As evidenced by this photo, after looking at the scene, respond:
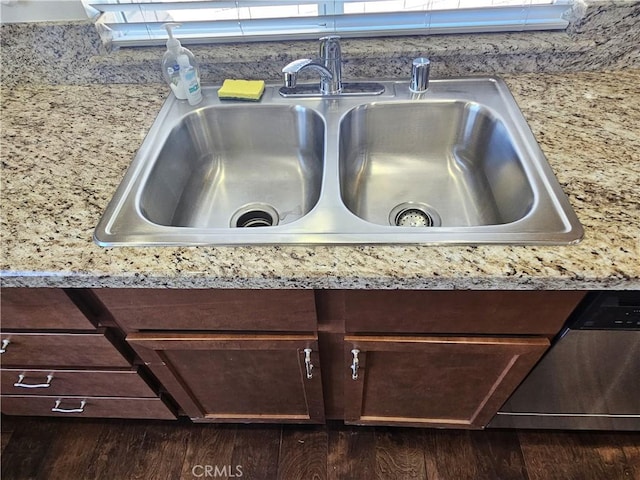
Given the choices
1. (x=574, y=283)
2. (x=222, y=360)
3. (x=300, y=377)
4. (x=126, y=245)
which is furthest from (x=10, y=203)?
(x=574, y=283)

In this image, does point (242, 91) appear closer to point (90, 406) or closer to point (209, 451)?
point (90, 406)

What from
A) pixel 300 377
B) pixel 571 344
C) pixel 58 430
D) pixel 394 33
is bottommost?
pixel 58 430

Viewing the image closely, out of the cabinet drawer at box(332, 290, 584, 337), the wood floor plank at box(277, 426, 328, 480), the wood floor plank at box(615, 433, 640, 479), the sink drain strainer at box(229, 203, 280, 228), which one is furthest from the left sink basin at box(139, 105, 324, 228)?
the wood floor plank at box(615, 433, 640, 479)

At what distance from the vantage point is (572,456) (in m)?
1.31

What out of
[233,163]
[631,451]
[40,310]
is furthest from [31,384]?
[631,451]

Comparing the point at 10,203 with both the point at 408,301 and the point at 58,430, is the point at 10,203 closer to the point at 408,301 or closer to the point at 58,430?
the point at 408,301

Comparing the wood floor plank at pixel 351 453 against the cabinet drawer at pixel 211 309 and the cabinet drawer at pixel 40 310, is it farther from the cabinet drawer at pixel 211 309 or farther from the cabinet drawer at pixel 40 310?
the cabinet drawer at pixel 40 310

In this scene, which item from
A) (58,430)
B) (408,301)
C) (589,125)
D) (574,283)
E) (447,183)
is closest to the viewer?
(574,283)

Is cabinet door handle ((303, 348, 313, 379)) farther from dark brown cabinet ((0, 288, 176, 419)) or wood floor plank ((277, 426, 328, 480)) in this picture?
wood floor plank ((277, 426, 328, 480))

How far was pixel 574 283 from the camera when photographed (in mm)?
648

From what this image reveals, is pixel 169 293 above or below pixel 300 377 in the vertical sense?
above

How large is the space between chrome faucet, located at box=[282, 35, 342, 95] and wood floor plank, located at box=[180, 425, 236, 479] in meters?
1.14

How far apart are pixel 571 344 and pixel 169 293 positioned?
2.66ft

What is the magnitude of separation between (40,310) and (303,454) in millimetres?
915
